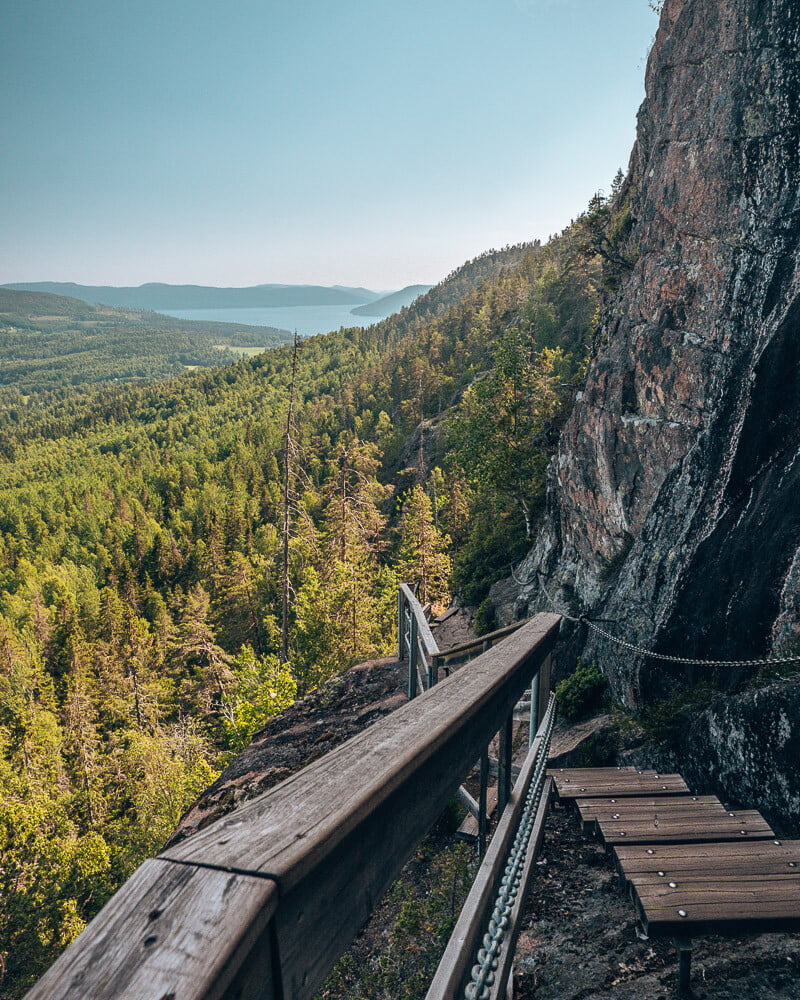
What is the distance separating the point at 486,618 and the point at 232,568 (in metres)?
28.8

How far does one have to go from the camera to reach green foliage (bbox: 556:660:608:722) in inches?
412

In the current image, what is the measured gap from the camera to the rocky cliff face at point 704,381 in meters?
8.23

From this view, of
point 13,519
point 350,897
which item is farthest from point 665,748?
point 13,519

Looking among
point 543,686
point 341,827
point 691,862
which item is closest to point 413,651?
point 691,862

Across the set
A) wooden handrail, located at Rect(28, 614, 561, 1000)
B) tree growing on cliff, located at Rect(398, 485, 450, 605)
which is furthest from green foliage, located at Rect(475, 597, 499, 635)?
wooden handrail, located at Rect(28, 614, 561, 1000)

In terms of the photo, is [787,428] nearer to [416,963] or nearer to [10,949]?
[416,963]

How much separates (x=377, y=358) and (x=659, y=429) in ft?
408

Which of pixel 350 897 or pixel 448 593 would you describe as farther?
pixel 448 593

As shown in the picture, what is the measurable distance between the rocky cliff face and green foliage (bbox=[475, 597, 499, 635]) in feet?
12.5

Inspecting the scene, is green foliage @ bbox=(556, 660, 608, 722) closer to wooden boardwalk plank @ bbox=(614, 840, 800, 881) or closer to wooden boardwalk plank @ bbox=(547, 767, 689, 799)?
wooden boardwalk plank @ bbox=(547, 767, 689, 799)

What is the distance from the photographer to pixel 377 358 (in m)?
132

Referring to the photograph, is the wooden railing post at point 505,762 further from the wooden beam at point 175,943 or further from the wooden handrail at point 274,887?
the wooden beam at point 175,943

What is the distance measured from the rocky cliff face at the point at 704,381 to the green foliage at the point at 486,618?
3.80 meters

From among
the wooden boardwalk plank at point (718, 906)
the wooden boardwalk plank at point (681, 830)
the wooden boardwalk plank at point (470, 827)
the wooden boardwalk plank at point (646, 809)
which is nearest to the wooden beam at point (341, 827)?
the wooden boardwalk plank at point (718, 906)
